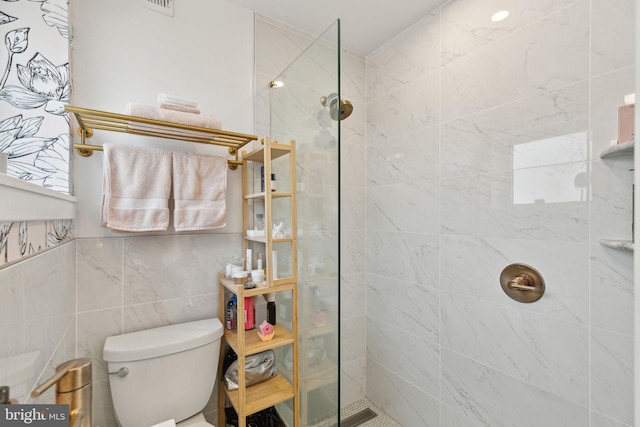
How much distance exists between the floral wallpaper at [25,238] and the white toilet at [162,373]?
0.52 meters

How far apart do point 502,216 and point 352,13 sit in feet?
4.42

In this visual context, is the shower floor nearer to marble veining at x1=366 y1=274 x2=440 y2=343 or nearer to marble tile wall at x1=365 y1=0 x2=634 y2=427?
marble tile wall at x1=365 y1=0 x2=634 y2=427

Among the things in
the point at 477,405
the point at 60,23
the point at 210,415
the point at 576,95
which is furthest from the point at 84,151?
the point at 477,405

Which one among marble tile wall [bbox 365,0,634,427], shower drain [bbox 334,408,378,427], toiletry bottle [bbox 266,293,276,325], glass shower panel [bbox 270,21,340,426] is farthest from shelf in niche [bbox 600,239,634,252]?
shower drain [bbox 334,408,378,427]

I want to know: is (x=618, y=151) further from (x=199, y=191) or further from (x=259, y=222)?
(x=199, y=191)

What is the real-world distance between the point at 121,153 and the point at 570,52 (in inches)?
70.6

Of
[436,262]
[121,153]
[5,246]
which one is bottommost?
[436,262]

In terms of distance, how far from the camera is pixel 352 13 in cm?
156

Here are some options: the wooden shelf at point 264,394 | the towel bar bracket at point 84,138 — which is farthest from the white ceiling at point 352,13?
the wooden shelf at point 264,394

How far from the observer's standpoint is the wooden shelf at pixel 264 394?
118 centimetres

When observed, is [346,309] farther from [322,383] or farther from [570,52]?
[570,52]

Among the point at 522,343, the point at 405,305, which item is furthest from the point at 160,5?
the point at 522,343

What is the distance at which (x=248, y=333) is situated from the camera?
4.38 ft

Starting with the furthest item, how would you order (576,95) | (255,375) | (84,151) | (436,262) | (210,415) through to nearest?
(436,262), (210,415), (255,375), (84,151), (576,95)
